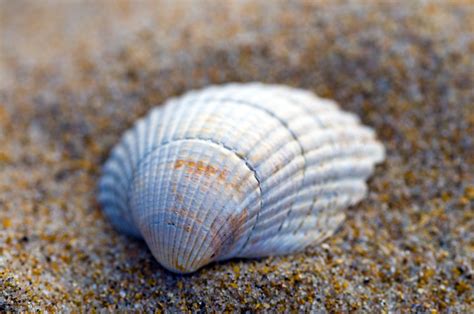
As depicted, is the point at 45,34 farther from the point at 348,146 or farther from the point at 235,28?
the point at 348,146

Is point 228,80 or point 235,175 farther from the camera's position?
point 228,80

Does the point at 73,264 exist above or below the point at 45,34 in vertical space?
below

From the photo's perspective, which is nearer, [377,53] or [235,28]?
[377,53]

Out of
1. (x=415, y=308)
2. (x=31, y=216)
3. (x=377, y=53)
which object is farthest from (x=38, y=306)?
(x=377, y=53)
